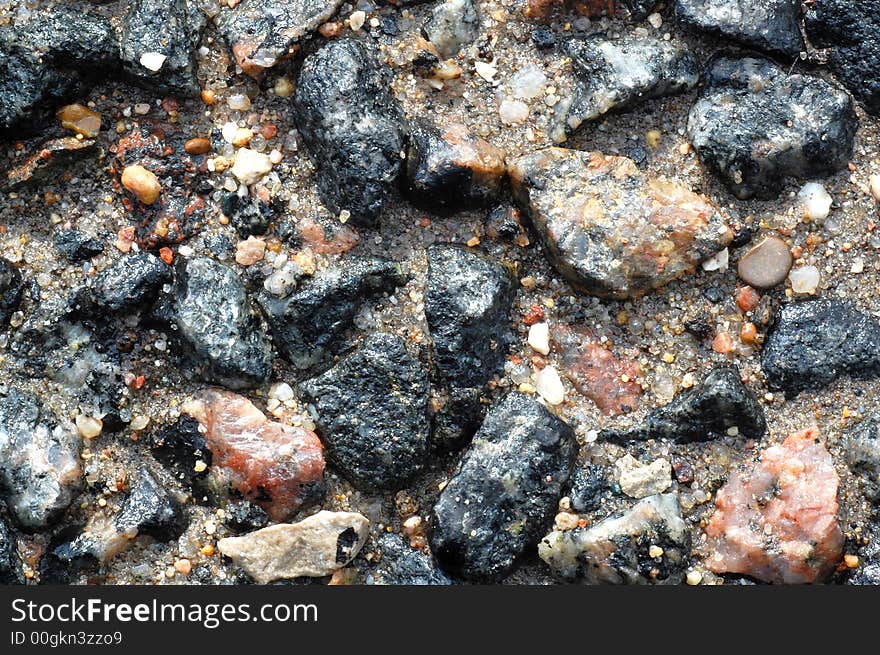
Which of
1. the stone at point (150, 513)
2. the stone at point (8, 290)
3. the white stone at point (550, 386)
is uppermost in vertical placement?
the stone at point (8, 290)

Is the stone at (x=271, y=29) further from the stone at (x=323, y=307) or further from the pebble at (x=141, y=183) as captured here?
the stone at (x=323, y=307)

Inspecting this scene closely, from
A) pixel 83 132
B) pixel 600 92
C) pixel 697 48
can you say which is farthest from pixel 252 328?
pixel 697 48

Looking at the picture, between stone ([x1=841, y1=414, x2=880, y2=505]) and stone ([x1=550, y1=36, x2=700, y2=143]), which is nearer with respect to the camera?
stone ([x1=841, y1=414, x2=880, y2=505])

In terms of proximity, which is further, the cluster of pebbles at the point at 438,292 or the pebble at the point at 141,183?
the pebble at the point at 141,183

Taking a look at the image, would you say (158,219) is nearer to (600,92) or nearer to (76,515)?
(76,515)

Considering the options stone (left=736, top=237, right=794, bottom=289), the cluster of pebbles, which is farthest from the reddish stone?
stone (left=736, top=237, right=794, bottom=289)

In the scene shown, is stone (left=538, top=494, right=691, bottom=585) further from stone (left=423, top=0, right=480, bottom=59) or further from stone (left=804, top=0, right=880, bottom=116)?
stone (left=423, top=0, right=480, bottom=59)

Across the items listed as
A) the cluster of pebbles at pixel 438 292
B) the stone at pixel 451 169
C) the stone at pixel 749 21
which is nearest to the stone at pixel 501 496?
the cluster of pebbles at pixel 438 292
